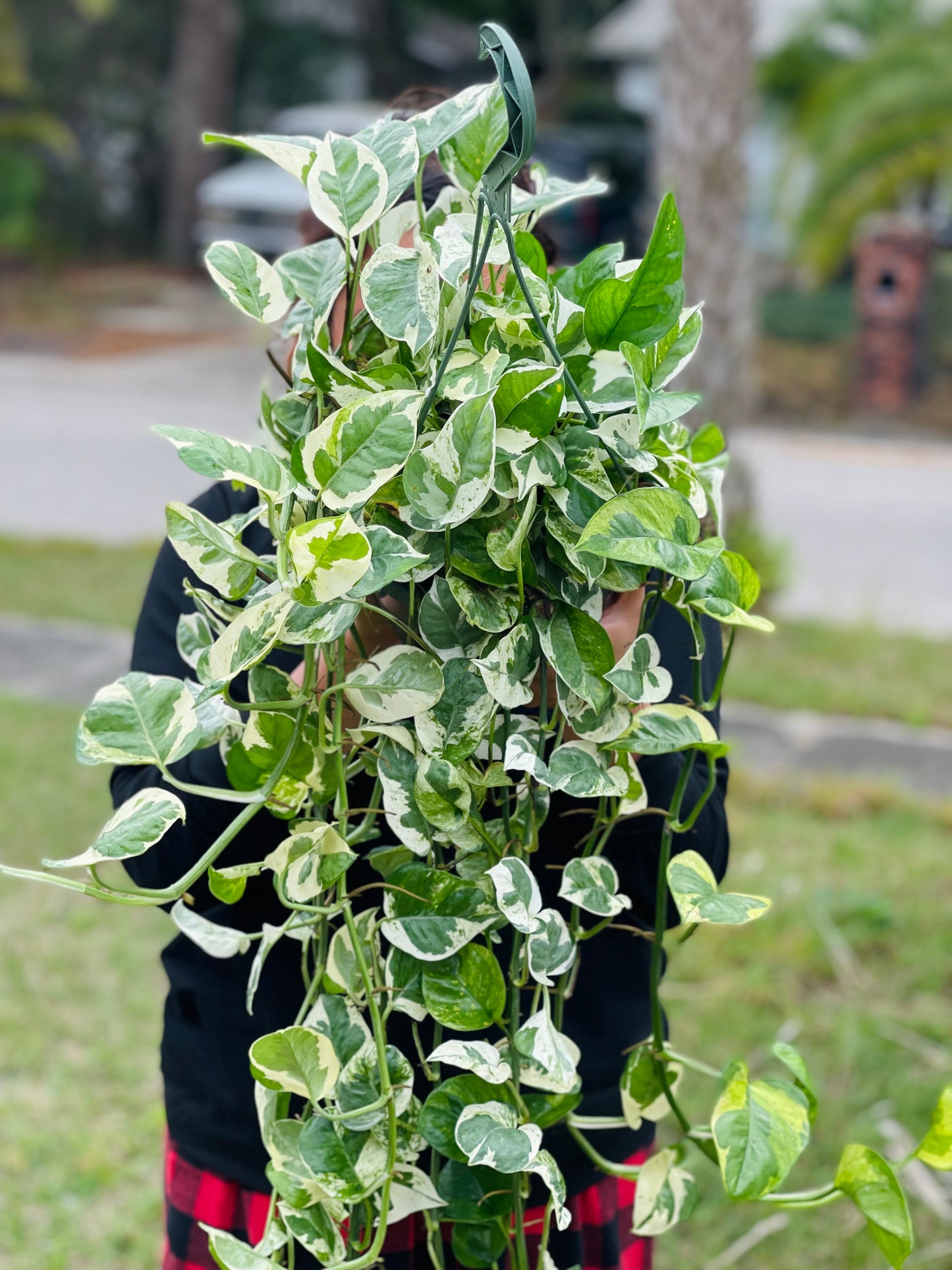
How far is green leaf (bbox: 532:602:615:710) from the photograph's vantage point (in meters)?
0.87

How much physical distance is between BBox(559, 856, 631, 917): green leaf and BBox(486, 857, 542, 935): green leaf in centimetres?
7

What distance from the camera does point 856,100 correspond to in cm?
1059

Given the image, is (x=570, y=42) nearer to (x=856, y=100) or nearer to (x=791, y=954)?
(x=856, y=100)

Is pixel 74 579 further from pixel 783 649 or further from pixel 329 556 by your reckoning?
pixel 329 556

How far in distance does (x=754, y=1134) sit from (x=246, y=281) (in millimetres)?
672

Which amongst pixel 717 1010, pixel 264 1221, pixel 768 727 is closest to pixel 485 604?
pixel 264 1221

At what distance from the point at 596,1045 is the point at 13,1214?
151cm

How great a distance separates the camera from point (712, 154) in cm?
500

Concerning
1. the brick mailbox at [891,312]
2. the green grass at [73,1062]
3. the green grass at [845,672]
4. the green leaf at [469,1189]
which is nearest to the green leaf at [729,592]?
the green leaf at [469,1189]

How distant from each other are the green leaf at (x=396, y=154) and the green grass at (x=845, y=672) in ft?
12.8

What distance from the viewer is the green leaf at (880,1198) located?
94 cm

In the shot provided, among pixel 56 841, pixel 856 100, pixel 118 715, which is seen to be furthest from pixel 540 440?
pixel 856 100

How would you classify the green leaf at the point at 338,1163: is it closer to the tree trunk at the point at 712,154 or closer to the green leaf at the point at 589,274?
the green leaf at the point at 589,274

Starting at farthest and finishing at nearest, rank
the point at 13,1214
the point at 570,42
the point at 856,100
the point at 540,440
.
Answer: the point at 570,42 → the point at 856,100 → the point at 13,1214 → the point at 540,440
